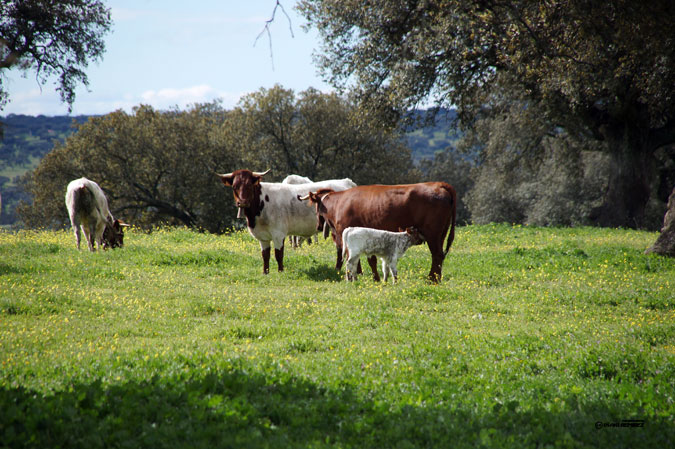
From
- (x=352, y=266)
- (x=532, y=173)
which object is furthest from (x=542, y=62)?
(x=532, y=173)

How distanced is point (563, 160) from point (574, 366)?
3149 centimetres

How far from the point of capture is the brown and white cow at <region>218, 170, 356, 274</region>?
15.8 metres

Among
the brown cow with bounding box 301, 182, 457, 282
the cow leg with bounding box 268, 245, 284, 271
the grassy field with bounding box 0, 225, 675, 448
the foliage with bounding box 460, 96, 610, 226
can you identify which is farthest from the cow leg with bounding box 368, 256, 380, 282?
the foliage with bounding box 460, 96, 610, 226

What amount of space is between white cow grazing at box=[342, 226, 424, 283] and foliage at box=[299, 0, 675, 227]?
443cm

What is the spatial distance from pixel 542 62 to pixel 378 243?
26.5ft

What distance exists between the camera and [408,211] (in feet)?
46.5

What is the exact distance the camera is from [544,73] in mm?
19703

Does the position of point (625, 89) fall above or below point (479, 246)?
above

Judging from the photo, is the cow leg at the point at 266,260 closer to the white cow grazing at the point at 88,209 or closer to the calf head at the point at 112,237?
the white cow grazing at the point at 88,209

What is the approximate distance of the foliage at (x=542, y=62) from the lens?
37.3 ft

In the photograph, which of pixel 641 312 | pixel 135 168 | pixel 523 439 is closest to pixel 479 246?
pixel 641 312

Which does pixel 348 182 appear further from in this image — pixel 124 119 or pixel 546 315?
pixel 124 119

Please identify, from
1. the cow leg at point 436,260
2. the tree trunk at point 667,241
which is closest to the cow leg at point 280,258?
the cow leg at point 436,260

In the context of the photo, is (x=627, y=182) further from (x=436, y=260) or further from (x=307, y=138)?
(x=307, y=138)
